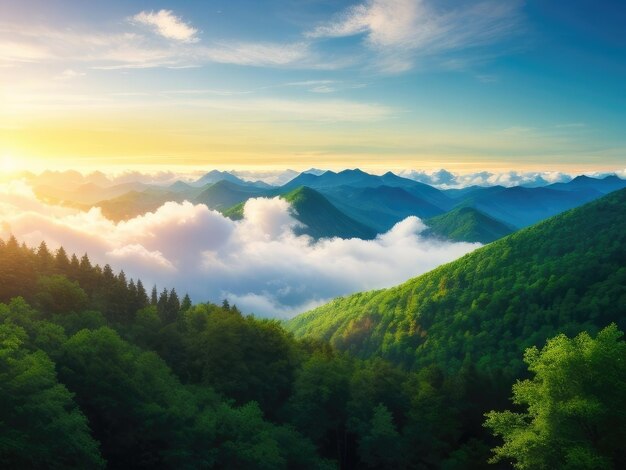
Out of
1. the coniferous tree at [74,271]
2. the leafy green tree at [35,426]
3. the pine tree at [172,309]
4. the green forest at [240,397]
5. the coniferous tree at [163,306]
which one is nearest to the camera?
the leafy green tree at [35,426]

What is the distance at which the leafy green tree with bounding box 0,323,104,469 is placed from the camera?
30328 millimetres

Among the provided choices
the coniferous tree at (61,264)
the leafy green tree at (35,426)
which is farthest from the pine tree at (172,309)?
the leafy green tree at (35,426)

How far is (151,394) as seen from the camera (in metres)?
46.8

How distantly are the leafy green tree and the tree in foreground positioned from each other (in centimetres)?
3212

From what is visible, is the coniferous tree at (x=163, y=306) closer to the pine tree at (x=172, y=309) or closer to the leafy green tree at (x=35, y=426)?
the pine tree at (x=172, y=309)

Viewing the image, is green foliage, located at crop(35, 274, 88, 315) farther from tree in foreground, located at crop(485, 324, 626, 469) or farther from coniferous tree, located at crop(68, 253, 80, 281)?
tree in foreground, located at crop(485, 324, 626, 469)

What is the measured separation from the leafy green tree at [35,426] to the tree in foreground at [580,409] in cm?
3212

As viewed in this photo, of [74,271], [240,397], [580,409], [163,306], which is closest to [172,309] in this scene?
[163,306]

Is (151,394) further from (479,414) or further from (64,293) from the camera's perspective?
(479,414)

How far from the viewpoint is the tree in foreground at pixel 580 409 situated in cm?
3322

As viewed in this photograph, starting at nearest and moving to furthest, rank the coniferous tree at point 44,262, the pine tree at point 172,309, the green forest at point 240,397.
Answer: the green forest at point 240,397
the coniferous tree at point 44,262
the pine tree at point 172,309

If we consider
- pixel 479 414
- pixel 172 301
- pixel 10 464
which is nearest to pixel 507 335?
pixel 479 414

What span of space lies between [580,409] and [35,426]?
37212mm

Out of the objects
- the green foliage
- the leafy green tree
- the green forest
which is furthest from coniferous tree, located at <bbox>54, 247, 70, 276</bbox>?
the leafy green tree
